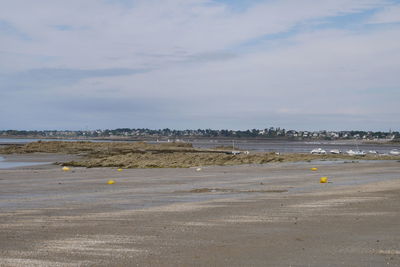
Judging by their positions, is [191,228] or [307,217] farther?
[307,217]

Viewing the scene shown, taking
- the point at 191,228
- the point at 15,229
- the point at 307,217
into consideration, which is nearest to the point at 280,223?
the point at 307,217

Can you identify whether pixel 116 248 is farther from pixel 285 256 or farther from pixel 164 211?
pixel 164 211

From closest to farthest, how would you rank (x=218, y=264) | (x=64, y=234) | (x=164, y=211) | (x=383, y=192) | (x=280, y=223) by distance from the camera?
(x=218, y=264) < (x=64, y=234) < (x=280, y=223) < (x=164, y=211) < (x=383, y=192)

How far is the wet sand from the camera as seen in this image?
934 centimetres

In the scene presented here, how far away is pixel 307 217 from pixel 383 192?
7.28m

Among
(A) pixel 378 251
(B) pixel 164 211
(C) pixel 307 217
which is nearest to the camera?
(A) pixel 378 251

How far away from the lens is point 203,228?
40.2 feet

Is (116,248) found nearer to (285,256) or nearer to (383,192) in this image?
(285,256)

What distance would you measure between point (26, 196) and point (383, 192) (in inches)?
504

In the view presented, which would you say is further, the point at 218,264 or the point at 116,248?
the point at 116,248

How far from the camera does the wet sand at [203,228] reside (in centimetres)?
934

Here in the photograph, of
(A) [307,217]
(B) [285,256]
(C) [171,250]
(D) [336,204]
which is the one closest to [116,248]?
(C) [171,250]

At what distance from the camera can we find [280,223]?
12789mm

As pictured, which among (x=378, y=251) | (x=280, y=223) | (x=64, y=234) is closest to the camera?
(x=378, y=251)
